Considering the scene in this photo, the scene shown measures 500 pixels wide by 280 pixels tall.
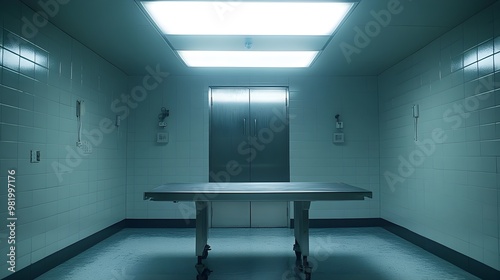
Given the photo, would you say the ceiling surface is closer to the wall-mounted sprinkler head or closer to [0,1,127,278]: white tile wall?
[0,1,127,278]: white tile wall

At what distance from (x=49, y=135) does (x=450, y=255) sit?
483 cm

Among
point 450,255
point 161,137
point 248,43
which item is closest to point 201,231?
point 248,43

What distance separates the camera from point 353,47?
438cm

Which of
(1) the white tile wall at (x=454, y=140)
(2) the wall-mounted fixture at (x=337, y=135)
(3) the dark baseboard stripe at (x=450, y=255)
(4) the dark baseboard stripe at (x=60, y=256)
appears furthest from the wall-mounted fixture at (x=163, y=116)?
(3) the dark baseboard stripe at (x=450, y=255)

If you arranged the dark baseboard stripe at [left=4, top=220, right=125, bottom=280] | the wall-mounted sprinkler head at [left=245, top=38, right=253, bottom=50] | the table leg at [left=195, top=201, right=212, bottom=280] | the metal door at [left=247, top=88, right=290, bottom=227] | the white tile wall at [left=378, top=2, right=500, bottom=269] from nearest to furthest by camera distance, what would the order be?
the dark baseboard stripe at [left=4, top=220, right=125, bottom=280]
the white tile wall at [left=378, top=2, right=500, bottom=269]
the table leg at [left=195, top=201, right=212, bottom=280]
the wall-mounted sprinkler head at [left=245, top=38, right=253, bottom=50]
the metal door at [left=247, top=88, right=290, bottom=227]

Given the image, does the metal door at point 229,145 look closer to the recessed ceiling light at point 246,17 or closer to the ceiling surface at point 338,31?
the ceiling surface at point 338,31

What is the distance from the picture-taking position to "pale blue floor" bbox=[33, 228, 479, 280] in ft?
10.9

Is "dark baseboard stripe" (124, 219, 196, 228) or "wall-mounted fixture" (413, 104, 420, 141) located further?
"dark baseboard stripe" (124, 219, 196, 228)

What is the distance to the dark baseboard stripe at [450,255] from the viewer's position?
3203mm

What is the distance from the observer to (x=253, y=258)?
3893mm

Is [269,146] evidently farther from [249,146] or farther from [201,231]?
[201,231]

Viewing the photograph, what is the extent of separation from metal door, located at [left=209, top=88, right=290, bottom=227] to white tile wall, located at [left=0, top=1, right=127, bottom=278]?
1.84 metres

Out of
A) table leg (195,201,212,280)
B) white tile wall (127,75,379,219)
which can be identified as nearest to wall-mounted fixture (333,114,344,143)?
white tile wall (127,75,379,219)

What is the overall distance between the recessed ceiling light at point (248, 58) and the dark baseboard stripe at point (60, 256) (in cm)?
280
